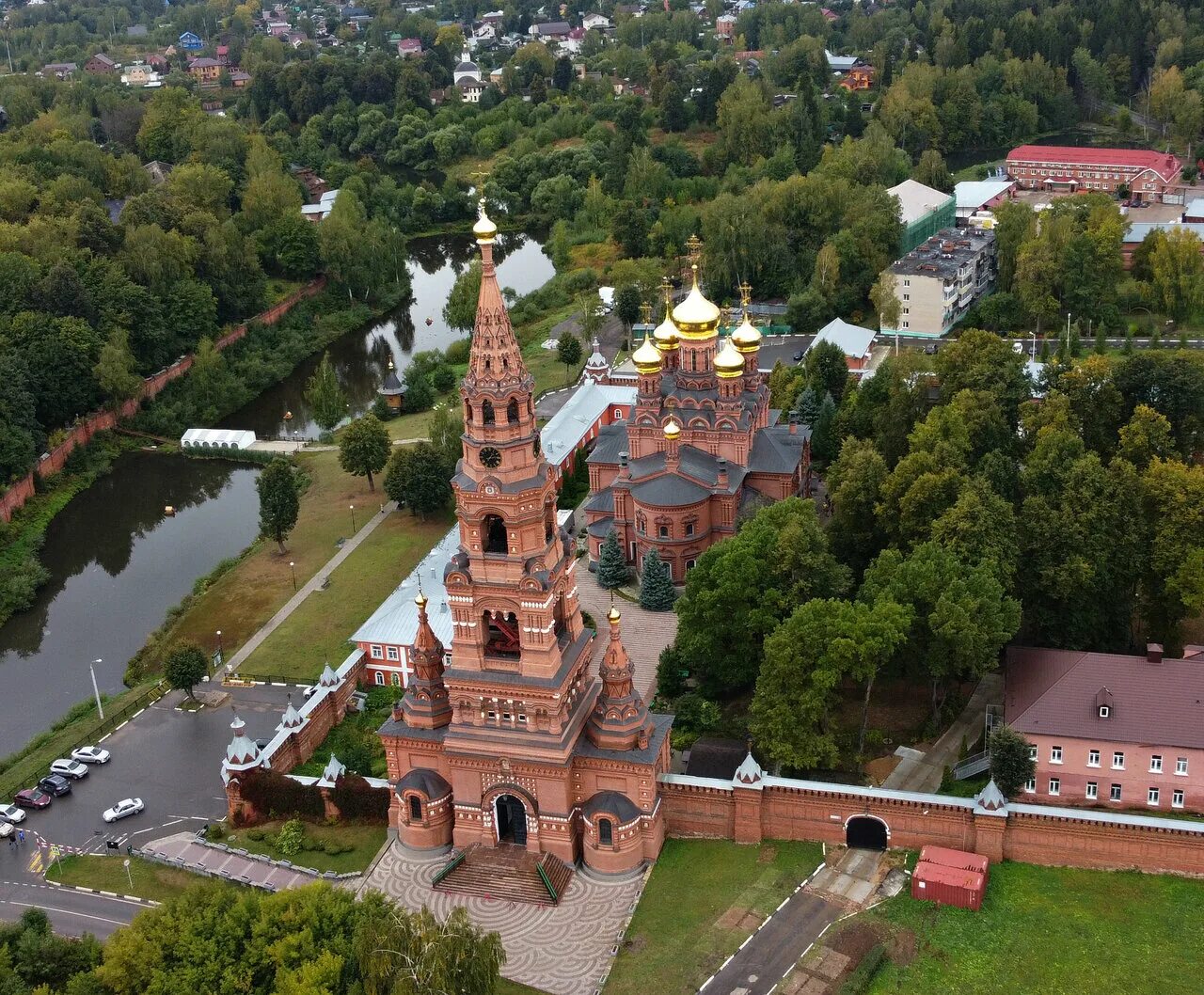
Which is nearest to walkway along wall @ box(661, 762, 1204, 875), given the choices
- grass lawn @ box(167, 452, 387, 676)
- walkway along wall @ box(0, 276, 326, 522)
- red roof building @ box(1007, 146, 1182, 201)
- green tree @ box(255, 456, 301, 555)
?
grass lawn @ box(167, 452, 387, 676)

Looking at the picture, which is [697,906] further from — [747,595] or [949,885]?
[747,595]

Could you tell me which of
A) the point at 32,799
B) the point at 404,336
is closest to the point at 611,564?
the point at 32,799

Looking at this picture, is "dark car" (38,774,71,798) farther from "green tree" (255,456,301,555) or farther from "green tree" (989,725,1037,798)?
"green tree" (989,725,1037,798)

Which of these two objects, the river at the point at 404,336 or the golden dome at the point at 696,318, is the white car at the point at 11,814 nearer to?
the golden dome at the point at 696,318

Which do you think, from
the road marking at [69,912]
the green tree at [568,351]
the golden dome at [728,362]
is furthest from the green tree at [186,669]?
the green tree at [568,351]

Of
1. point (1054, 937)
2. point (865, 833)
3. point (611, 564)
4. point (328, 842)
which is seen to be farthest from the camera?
point (611, 564)
